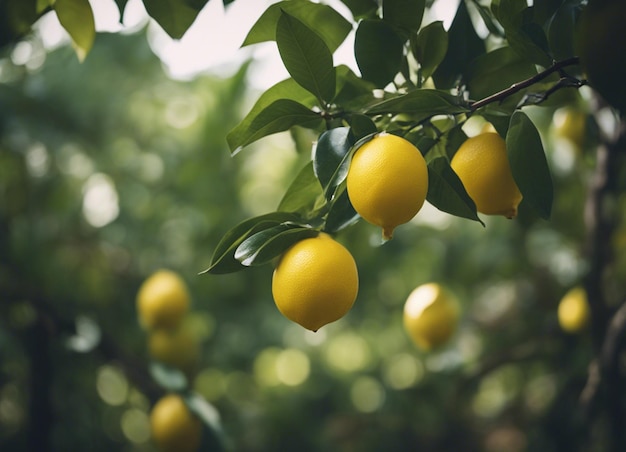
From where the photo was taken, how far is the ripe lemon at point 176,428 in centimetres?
125

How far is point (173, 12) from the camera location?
634mm

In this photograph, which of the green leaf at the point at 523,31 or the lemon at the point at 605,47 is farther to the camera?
the green leaf at the point at 523,31

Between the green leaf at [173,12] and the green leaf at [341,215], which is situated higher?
the green leaf at [173,12]

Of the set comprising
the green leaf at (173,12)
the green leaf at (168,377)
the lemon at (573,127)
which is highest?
the green leaf at (173,12)

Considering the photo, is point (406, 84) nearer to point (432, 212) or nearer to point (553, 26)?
point (553, 26)

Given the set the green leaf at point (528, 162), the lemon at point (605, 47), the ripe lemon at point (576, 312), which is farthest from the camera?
the ripe lemon at point (576, 312)

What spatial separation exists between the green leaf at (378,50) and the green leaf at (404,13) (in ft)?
0.04

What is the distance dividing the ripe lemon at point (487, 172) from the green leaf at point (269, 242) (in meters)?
0.19

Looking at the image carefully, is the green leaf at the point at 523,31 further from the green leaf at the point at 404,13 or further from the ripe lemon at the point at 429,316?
the ripe lemon at the point at 429,316

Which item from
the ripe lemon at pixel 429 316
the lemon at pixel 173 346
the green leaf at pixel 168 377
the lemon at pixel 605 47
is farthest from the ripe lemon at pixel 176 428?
the lemon at pixel 605 47

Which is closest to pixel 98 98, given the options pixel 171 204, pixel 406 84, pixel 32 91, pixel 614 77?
pixel 32 91

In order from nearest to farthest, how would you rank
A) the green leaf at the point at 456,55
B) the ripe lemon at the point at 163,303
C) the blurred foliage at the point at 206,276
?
1. the green leaf at the point at 456,55
2. the ripe lemon at the point at 163,303
3. the blurred foliage at the point at 206,276

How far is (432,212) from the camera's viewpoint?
2.00m

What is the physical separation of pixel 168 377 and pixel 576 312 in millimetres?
1021
